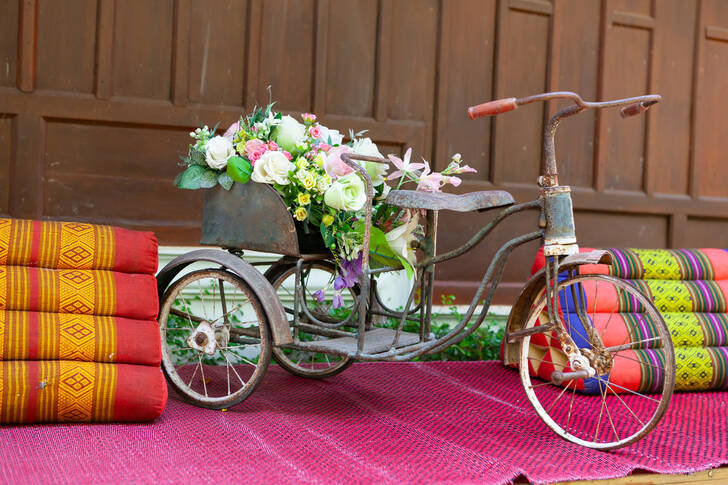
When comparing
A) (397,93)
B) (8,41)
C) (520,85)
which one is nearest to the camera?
(8,41)

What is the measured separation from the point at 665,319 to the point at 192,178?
2347 mm

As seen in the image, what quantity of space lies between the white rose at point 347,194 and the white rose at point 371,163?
6.2 inches

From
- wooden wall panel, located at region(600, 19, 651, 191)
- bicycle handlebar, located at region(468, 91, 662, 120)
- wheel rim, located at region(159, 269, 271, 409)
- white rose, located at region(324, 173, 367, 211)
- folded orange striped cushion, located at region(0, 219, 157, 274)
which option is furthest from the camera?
wooden wall panel, located at region(600, 19, 651, 191)

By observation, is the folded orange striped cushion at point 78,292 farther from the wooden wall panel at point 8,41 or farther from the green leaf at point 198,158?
the wooden wall panel at point 8,41

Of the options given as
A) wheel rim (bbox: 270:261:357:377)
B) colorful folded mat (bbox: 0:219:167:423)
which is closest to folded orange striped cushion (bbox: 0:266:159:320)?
colorful folded mat (bbox: 0:219:167:423)

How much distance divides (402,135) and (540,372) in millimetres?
1719

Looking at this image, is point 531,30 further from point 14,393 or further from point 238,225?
point 14,393

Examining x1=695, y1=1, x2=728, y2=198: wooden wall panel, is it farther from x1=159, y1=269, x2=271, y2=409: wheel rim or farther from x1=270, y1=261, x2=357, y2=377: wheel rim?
x1=159, y1=269, x2=271, y2=409: wheel rim

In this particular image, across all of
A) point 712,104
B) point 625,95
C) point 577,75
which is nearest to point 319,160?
point 577,75

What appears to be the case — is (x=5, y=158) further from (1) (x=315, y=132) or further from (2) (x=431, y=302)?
(2) (x=431, y=302)

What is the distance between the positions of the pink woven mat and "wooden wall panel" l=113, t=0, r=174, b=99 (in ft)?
5.98

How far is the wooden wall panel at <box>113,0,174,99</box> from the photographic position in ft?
13.6

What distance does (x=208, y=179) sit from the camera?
318cm

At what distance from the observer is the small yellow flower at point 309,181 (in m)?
3.01
